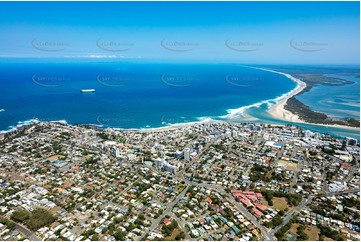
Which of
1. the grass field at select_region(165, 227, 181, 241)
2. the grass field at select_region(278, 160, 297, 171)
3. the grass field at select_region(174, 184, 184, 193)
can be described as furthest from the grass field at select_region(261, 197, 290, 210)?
the grass field at select_region(165, 227, 181, 241)

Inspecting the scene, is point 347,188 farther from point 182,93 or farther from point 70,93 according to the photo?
point 70,93

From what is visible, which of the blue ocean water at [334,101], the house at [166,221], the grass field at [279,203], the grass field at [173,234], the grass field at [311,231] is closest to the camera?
the grass field at [173,234]

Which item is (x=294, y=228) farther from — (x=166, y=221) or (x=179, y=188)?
(x=179, y=188)

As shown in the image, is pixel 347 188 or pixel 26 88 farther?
pixel 26 88

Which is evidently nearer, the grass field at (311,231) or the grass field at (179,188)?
the grass field at (311,231)

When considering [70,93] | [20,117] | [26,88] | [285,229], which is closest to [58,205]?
[285,229]

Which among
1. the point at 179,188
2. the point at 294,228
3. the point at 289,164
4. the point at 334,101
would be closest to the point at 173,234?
the point at 179,188

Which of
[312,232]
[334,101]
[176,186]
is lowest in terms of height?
[312,232]

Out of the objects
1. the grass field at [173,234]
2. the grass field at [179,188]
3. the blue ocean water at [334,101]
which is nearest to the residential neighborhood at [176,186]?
the grass field at [173,234]

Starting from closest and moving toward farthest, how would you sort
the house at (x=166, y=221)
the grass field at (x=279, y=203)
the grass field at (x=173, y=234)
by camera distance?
the grass field at (x=173, y=234), the house at (x=166, y=221), the grass field at (x=279, y=203)

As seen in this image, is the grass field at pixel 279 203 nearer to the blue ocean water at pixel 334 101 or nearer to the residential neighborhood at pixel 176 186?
the residential neighborhood at pixel 176 186

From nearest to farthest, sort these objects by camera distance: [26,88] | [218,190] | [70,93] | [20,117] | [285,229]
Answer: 1. [285,229]
2. [218,190]
3. [20,117]
4. [70,93]
5. [26,88]
